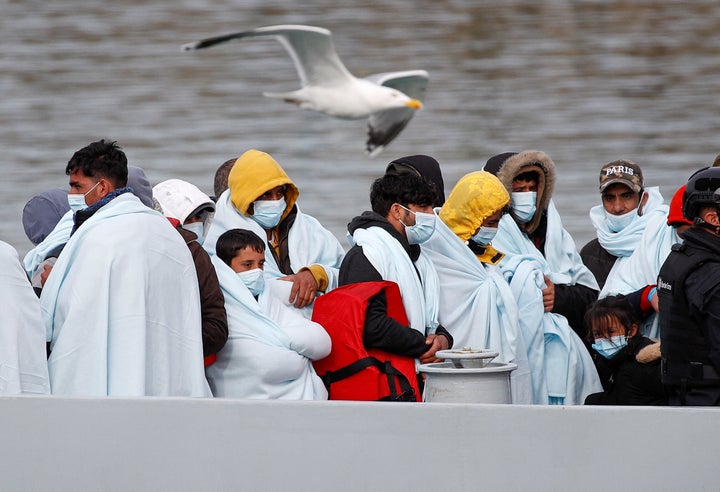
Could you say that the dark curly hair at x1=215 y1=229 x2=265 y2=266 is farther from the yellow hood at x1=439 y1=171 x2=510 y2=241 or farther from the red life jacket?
the yellow hood at x1=439 y1=171 x2=510 y2=241

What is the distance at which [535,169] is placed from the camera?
4.84 metres

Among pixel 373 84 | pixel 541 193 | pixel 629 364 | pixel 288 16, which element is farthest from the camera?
pixel 288 16

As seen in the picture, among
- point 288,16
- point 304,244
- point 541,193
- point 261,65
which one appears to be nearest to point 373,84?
point 304,244

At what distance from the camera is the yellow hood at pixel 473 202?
441 cm

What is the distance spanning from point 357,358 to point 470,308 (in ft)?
2.03

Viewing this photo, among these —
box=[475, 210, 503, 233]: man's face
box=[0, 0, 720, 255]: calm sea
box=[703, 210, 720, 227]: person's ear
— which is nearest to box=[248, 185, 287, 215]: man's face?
box=[475, 210, 503, 233]: man's face

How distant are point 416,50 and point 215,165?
3355 millimetres

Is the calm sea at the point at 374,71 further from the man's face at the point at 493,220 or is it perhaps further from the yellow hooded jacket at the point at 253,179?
the yellow hooded jacket at the point at 253,179

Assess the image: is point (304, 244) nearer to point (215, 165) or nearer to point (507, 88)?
point (215, 165)

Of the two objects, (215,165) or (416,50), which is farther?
(416,50)

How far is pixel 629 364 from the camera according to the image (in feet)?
13.9

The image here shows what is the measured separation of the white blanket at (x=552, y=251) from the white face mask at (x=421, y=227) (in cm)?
57

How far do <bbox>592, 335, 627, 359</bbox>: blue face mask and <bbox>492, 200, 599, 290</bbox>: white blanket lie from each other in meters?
0.53

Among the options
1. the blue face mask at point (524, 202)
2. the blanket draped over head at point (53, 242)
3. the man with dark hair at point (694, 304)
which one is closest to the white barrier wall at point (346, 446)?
the man with dark hair at point (694, 304)
